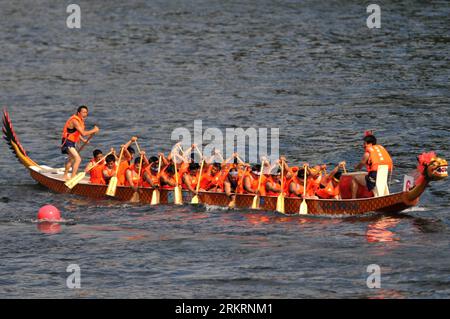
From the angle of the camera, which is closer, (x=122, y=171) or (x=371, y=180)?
(x=371, y=180)

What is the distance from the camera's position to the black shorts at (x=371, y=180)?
34.0 metres

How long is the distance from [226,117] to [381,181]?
20.7 metres

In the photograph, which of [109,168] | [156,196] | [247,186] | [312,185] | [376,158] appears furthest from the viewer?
[109,168]

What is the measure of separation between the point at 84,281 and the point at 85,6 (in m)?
54.2

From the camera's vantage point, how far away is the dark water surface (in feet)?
98.2

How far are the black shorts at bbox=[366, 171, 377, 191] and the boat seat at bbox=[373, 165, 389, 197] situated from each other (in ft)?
0.46

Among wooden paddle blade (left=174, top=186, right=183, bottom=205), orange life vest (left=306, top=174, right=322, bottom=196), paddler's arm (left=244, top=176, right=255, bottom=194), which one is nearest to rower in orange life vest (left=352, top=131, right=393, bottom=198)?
orange life vest (left=306, top=174, right=322, bottom=196)

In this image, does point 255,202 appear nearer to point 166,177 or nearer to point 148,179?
point 166,177

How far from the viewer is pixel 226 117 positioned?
177 ft

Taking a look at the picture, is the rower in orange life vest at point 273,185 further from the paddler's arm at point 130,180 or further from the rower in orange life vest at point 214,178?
the paddler's arm at point 130,180

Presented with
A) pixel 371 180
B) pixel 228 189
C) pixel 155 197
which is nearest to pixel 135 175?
pixel 155 197

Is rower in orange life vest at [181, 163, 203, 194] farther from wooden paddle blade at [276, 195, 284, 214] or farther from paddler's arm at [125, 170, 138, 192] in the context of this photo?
wooden paddle blade at [276, 195, 284, 214]

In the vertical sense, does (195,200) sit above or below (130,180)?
below
